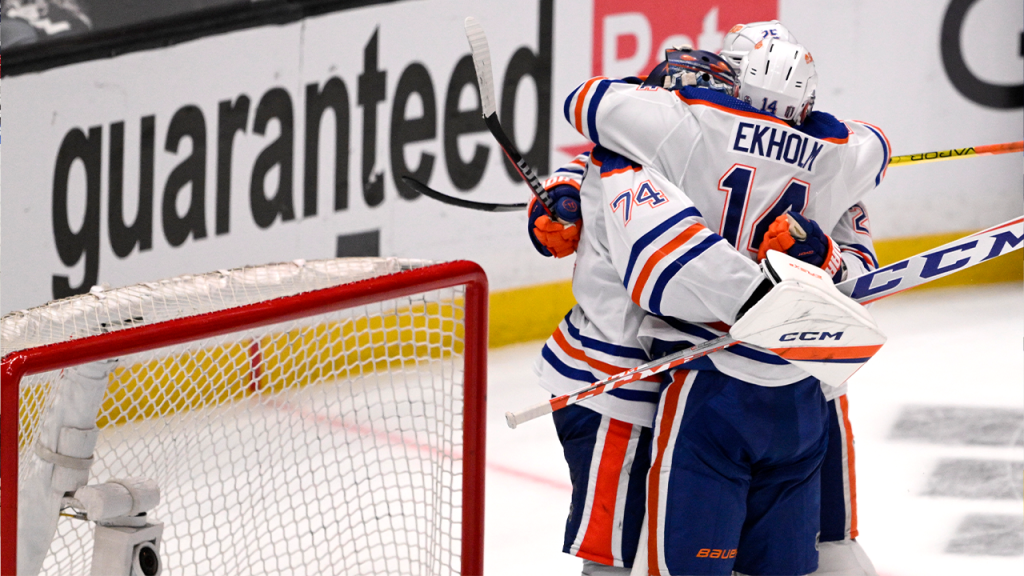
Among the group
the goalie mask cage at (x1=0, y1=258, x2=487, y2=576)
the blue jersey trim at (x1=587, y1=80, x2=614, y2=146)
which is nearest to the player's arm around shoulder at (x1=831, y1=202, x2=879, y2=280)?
the blue jersey trim at (x1=587, y1=80, x2=614, y2=146)

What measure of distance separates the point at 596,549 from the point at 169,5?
210cm

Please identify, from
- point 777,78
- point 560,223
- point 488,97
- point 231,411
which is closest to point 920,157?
point 777,78

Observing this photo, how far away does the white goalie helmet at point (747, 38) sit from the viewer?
1808 millimetres

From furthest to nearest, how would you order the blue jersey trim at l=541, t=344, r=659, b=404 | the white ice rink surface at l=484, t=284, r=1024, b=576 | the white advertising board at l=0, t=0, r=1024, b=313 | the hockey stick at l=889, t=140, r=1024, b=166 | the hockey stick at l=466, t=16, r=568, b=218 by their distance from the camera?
the white advertising board at l=0, t=0, r=1024, b=313 < the white ice rink surface at l=484, t=284, r=1024, b=576 < the hockey stick at l=889, t=140, r=1024, b=166 < the blue jersey trim at l=541, t=344, r=659, b=404 < the hockey stick at l=466, t=16, r=568, b=218

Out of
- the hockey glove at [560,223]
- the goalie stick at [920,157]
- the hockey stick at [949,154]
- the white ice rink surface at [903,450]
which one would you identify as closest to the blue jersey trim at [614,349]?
the hockey glove at [560,223]

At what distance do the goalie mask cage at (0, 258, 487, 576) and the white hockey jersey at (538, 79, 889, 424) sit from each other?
0.21 metres

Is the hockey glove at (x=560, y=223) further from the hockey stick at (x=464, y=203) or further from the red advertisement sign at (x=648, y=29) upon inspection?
the red advertisement sign at (x=648, y=29)

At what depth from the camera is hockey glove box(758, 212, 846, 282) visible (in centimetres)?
171

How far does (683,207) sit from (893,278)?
322 mm

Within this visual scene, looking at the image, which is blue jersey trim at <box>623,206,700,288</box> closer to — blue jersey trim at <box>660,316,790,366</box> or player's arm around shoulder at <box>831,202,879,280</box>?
blue jersey trim at <box>660,316,790,366</box>

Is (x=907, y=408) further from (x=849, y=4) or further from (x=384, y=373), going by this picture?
(x=384, y=373)

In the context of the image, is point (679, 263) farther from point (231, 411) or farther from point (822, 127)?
point (231, 411)

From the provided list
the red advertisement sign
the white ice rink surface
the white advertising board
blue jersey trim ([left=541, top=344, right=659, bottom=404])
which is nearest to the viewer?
blue jersey trim ([left=541, top=344, right=659, bottom=404])

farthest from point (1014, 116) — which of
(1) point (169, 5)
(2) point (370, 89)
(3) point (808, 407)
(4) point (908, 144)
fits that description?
(3) point (808, 407)
